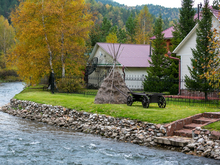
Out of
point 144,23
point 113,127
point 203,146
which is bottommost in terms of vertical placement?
point 203,146

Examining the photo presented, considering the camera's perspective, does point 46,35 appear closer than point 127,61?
Yes

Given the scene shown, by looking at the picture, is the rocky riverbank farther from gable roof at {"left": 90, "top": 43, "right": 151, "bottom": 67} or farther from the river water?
gable roof at {"left": 90, "top": 43, "right": 151, "bottom": 67}

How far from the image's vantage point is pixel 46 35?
86.5ft

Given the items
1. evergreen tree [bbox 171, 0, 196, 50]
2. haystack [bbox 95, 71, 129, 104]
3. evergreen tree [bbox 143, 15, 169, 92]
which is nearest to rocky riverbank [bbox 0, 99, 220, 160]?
haystack [bbox 95, 71, 129, 104]

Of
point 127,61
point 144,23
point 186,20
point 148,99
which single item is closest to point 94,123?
point 148,99

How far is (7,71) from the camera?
62062mm

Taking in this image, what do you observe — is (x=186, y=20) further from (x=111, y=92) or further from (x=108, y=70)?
(x=111, y=92)

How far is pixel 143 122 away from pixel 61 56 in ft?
55.6

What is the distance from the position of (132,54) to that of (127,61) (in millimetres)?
2119

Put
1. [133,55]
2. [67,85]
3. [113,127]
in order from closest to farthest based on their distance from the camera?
[113,127] → [67,85] → [133,55]

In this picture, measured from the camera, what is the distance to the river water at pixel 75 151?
922cm

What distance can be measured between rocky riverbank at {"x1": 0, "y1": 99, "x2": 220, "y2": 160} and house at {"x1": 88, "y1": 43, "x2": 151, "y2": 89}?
1337cm

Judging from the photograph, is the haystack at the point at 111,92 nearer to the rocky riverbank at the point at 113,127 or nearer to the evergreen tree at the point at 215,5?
the rocky riverbank at the point at 113,127

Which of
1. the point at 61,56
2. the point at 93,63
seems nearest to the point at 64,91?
the point at 61,56
